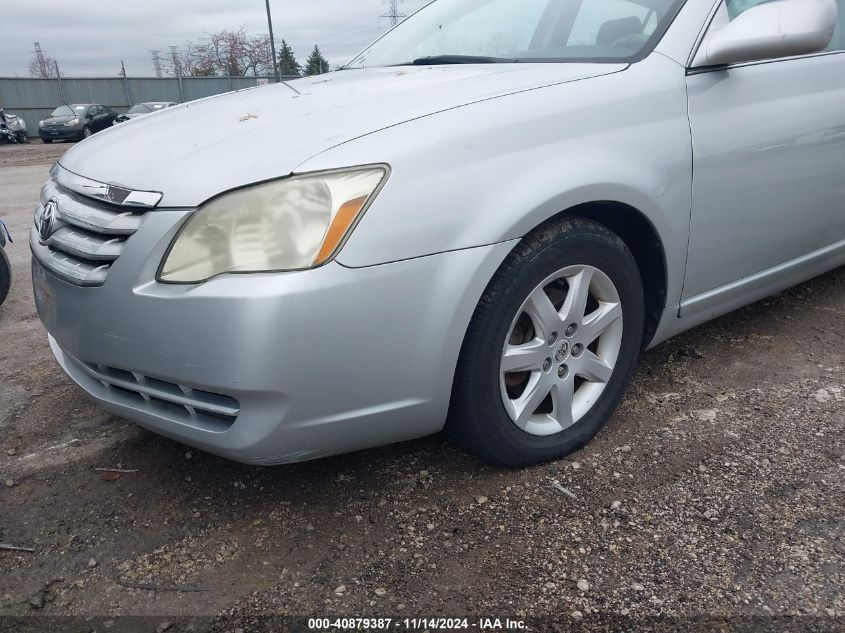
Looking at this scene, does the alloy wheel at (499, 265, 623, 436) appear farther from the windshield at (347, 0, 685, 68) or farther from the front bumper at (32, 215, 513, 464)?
the windshield at (347, 0, 685, 68)

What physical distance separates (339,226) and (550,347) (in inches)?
29.7

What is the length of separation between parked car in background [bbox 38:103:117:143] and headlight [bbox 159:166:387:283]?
22.6m

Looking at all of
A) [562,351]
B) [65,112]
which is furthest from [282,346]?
[65,112]

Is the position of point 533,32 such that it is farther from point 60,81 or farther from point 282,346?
point 60,81

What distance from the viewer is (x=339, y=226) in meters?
1.52

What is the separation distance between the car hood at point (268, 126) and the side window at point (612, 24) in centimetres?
25

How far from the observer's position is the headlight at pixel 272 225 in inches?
59.5

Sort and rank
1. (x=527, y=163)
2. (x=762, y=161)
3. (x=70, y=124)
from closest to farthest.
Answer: (x=527, y=163), (x=762, y=161), (x=70, y=124)

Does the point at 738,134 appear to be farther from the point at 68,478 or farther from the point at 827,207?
the point at 68,478

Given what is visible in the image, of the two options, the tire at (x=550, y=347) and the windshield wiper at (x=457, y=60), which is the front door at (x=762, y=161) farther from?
the windshield wiper at (x=457, y=60)

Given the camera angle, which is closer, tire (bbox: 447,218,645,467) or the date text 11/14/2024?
the date text 11/14/2024

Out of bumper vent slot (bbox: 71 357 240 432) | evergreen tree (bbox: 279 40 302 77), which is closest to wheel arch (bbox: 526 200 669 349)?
bumper vent slot (bbox: 71 357 240 432)

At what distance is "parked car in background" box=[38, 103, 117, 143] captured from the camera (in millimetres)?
21672

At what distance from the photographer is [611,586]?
1584mm
